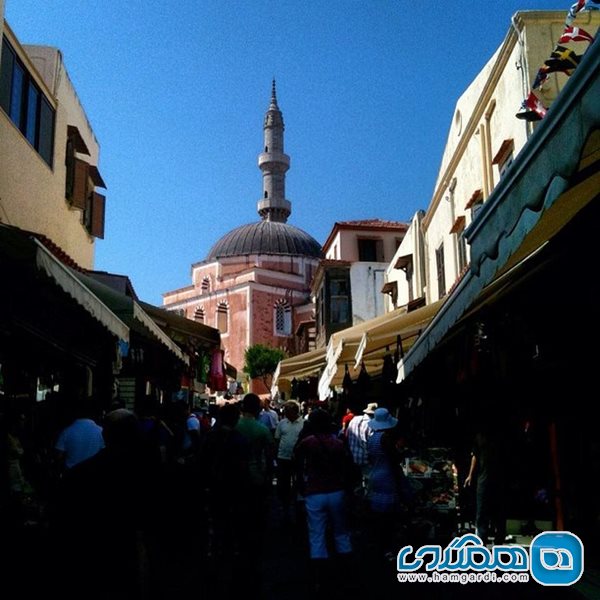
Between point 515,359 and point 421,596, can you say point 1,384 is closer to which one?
point 421,596

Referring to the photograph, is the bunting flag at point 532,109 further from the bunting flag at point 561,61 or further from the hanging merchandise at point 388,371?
the hanging merchandise at point 388,371

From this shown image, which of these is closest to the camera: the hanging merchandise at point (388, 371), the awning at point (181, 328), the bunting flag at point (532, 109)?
the bunting flag at point (532, 109)

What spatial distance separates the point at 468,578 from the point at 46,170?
31.4ft

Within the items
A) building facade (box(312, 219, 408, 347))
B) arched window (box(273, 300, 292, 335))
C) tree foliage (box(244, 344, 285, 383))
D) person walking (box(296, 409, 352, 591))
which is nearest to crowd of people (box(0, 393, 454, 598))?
person walking (box(296, 409, 352, 591))

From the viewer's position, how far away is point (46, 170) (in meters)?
11.3

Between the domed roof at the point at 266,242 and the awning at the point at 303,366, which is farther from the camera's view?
the domed roof at the point at 266,242

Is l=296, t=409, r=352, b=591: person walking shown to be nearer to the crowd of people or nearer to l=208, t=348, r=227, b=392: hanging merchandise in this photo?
the crowd of people

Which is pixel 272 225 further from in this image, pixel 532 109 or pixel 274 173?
pixel 532 109

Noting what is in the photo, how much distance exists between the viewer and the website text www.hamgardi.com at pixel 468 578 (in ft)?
16.2

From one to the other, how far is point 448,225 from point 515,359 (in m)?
9.34

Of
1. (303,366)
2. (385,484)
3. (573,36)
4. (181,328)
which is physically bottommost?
(385,484)

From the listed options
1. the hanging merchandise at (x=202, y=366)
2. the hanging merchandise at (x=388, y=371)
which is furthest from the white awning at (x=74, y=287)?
the hanging merchandise at (x=202, y=366)

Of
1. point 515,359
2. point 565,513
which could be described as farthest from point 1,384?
point 565,513

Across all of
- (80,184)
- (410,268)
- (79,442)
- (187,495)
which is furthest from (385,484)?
(410,268)
